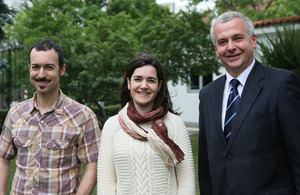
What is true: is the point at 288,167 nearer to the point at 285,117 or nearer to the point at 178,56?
the point at 285,117

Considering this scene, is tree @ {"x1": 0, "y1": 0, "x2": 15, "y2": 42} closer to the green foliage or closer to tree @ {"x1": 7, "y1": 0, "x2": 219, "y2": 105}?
tree @ {"x1": 7, "y1": 0, "x2": 219, "y2": 105}

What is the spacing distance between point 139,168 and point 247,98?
942 millimetres

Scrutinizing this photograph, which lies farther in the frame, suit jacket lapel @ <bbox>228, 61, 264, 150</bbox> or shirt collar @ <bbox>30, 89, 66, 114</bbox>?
shirt collar @ <bbox>30, 89, 66, 114</bbox>

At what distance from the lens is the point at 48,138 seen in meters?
2.73

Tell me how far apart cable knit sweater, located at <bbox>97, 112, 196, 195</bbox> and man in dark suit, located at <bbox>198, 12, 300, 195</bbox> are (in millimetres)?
253

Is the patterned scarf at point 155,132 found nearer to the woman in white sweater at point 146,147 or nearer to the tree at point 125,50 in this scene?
the woman in white sweater at point 146,147

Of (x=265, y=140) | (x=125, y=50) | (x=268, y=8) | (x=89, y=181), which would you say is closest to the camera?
(x=265, y=140)

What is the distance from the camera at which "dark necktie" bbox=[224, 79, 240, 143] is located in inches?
98.5

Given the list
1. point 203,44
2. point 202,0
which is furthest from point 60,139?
point 202,0

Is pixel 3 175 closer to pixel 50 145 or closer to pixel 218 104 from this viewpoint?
pixel 50 145

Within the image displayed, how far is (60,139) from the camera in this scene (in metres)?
2.71

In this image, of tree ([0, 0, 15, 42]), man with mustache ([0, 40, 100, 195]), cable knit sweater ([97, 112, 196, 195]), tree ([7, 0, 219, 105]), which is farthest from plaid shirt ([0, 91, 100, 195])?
tree ([0, 0, 15, 42])

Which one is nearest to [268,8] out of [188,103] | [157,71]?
[188,103]

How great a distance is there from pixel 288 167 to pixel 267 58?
5994 mm
